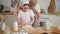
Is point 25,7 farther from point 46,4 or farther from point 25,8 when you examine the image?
point 46,4

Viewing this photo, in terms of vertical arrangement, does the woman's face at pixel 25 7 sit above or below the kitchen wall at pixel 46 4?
below

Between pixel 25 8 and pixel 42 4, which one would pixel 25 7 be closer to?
pixel 25 8

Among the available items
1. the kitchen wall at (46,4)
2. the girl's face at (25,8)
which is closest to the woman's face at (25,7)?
the girl's face at (25,8)

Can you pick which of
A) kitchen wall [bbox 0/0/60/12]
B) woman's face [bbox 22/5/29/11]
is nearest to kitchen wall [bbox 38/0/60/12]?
kitchen wall [bbox 0/0/60/12]

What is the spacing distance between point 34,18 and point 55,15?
0.22 meters

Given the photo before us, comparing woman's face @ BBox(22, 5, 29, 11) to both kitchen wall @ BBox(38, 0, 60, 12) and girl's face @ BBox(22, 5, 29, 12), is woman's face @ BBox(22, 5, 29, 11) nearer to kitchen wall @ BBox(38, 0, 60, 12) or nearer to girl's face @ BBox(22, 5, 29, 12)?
girl's face @ BBox(22, 5, 29, 12)

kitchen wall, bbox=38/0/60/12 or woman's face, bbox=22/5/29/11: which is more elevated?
kitchen wall, bbox=38/0/60/12

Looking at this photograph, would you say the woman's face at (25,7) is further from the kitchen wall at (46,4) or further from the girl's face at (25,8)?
the kitchen wall at (46,4)

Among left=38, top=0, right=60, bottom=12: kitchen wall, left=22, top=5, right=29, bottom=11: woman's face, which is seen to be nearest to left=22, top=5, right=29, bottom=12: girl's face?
left=22, top=5, right=29, bottom=11: woman's face

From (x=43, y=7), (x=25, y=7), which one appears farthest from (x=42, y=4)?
(x=25, y=7)

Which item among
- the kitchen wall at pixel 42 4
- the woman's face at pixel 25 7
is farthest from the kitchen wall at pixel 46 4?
the woman's face at pixel 25 7

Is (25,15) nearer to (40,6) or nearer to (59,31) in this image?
(40,6)

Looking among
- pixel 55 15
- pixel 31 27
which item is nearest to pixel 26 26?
pixel 31 27

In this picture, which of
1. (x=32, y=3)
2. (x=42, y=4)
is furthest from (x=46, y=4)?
(x=32, y=3)
